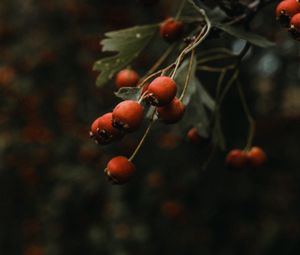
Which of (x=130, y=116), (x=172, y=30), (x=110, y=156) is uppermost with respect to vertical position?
(x=130, y=116)

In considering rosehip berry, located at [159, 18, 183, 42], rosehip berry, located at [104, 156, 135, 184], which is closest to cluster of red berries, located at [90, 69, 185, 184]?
rosehip berry, located at [104, 156, 135, 184]

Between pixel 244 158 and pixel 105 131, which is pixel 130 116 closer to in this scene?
pixel 105 131

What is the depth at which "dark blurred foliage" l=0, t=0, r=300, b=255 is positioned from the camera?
195 inches

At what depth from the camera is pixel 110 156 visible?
191 inches

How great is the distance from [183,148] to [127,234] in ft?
3.55

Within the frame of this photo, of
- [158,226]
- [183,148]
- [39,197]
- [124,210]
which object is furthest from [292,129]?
[39,197]

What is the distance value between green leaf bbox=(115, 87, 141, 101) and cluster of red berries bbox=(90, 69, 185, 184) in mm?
15

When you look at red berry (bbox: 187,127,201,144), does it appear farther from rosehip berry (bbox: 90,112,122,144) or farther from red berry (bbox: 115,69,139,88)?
rosehip berry (bbox: 90,112,122,144)

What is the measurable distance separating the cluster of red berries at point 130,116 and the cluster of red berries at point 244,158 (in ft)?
2.13

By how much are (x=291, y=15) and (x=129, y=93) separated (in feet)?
1.52

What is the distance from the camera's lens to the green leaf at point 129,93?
1.24 m

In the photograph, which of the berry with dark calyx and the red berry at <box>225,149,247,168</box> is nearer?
the berry with dark calyx

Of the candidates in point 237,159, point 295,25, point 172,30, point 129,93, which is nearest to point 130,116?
point 129,93

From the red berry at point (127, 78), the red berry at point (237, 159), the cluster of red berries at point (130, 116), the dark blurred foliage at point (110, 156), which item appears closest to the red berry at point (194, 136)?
the red berry at point (237, 159)
